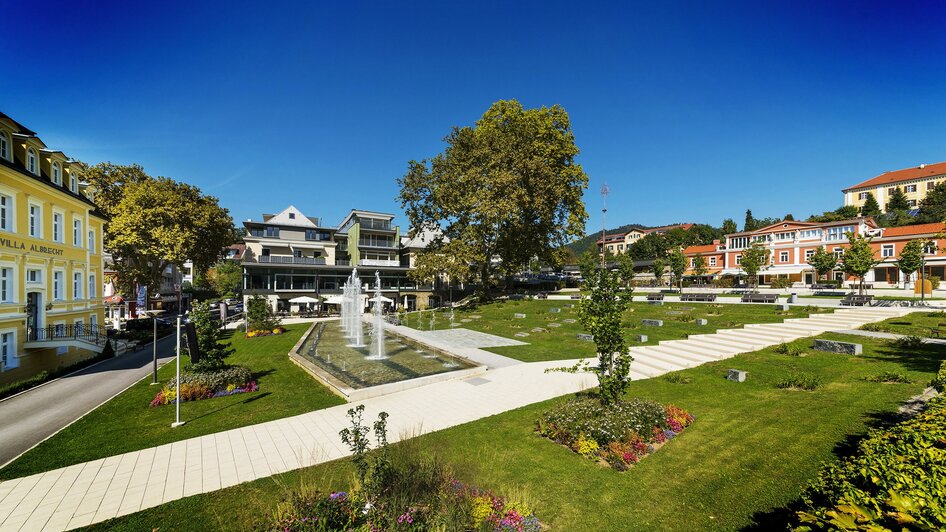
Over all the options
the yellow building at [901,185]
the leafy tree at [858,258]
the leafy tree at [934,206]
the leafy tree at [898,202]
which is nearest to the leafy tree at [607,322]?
the leafy tree at [858,258]

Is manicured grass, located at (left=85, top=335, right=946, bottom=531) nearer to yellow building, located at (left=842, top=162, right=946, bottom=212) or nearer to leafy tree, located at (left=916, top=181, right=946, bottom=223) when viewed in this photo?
leafy tree, located at (left=916, top=181, right=946, bottom=223)

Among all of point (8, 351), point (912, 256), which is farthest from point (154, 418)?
point (912, 256)

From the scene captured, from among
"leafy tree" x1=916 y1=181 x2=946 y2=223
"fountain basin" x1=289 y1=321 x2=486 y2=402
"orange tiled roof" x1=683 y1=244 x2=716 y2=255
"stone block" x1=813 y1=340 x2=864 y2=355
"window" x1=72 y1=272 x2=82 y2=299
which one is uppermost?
"leafy tree" x1=916 y1=181 x2=946 y2=223

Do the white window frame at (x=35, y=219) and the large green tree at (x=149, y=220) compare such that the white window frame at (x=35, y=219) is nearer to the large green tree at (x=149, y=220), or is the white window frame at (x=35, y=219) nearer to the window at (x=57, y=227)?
the window at (x=57, y=227)

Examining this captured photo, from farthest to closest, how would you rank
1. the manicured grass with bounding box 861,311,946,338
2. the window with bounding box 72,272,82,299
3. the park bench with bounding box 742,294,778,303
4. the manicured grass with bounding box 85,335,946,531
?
1. the park bench with bounding box 742,294,778,303
2. the window with bounding box 72,272,82,299
3. the manicured grass with bounding box 861,311,946,338
4. the manicured grass with bounding box 85,335,946,531

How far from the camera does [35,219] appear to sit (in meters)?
20.2

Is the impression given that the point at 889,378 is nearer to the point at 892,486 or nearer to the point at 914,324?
the point at 892,486

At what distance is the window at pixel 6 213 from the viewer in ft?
58.1

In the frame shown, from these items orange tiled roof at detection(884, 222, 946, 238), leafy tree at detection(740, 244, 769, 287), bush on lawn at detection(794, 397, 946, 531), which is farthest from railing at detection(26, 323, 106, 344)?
orange tiled roof at detection(884, 222, 946, 238)

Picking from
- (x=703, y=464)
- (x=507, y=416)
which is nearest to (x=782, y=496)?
(x=703, y=464)

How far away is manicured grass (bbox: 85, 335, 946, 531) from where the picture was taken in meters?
5.88

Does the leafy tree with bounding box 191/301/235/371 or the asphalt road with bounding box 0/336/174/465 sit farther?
the leafy tree with bounding box 191/301/235/371

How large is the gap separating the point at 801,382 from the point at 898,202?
9111cm

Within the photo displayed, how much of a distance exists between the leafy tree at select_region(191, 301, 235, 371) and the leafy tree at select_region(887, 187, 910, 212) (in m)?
103
